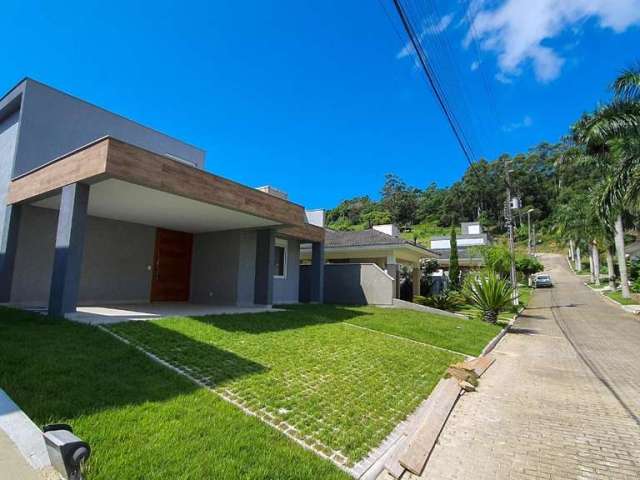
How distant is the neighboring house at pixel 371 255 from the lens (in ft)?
56.3

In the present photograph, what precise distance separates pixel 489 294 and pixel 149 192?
1266 centimetres

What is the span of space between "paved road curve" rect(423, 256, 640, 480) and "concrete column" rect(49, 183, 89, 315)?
22.9 feet

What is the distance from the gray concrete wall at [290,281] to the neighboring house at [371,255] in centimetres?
199

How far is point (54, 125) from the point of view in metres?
10.5

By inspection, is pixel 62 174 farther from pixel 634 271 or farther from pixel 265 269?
pixel 634 271

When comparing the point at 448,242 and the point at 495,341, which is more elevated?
the point at 448,242

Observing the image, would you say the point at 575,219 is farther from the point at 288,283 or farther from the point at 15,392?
the point at 15,392

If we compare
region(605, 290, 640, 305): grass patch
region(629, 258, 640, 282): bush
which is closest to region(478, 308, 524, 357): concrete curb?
region(605, 290, 640, 305): grass patch

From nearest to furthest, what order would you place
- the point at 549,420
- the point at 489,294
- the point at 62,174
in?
the point at 549,420
the point at 62,174
the point at 489,294

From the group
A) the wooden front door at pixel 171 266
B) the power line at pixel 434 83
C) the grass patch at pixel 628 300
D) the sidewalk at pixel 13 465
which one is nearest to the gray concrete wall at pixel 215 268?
the wooden front door at pixel 171 266

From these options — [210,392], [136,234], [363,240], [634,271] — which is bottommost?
[210,392]

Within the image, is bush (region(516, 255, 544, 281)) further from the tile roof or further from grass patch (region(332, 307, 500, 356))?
grass patch (region(332, 307, 500, 356))

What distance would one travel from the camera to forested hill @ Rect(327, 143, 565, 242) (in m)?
65.4

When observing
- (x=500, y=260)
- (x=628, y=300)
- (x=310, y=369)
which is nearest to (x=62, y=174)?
(x=310, y=369)
